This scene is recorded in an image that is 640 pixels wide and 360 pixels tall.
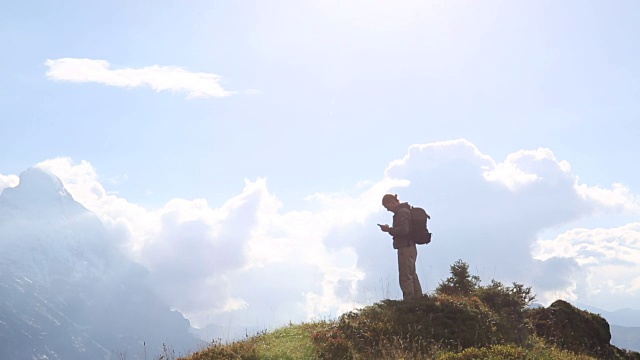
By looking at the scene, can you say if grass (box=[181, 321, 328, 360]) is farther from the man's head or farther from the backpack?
the man's head

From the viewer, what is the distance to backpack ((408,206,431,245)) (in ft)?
64.6

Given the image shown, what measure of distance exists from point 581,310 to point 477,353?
11.9 meters

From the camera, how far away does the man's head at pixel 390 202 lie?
2011cm

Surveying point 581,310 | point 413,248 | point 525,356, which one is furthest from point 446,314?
point 581,310

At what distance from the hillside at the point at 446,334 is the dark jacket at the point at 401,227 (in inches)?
85.1

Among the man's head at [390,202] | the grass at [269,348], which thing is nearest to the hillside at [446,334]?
the grass at [269,348]

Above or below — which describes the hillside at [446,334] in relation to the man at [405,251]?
below

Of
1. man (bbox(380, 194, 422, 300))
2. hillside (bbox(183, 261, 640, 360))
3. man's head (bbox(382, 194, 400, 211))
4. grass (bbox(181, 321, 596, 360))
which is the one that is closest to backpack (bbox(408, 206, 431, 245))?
man (bbox(380, 194, 422, 300))

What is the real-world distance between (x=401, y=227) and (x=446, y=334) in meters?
4.42

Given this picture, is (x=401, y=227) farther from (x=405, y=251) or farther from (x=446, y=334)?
(x=446, y=334)

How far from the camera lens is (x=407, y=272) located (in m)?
19.4

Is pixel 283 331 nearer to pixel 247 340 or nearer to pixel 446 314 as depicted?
pixel 247 340

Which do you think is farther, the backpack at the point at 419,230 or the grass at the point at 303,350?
the backpack at the point at 419,230

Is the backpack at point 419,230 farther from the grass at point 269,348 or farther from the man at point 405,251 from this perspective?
the grass at point 269,348
